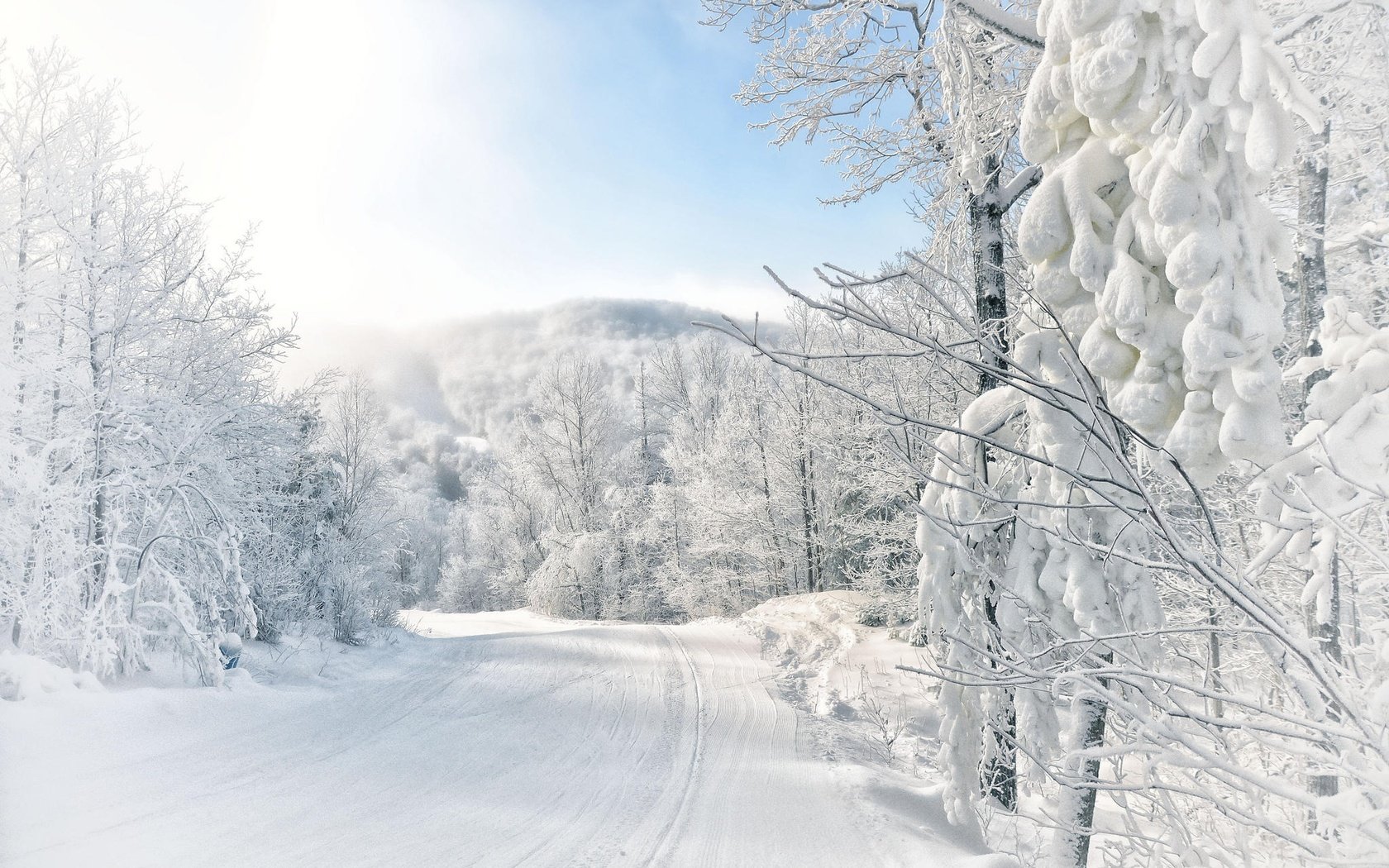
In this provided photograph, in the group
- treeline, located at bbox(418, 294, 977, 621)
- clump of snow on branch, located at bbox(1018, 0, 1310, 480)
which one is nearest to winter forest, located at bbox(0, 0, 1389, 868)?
clump of snow on branch, located at bbox(1018, 0, 1310, 480)

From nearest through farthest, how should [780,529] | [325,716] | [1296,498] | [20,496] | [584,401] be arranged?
[1296,498] → [20,496] → [325,716] → [780,529] → [584,401]

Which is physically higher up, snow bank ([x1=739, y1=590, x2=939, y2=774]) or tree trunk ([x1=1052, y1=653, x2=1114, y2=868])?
tree trunk ([x1=1052, y1=653, x2=1114, y2=868])

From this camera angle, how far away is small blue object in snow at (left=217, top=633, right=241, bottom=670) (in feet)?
25.7

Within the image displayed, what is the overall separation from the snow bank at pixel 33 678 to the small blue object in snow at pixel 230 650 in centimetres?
180

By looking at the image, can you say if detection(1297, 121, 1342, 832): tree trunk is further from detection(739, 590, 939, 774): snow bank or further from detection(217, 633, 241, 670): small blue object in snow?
detection(217, 633, 241, 670): small blue object in snow

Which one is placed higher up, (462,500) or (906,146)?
(906,146)

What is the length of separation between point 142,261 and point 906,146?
374 inches

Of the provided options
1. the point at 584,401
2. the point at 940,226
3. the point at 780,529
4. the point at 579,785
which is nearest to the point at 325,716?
the point at 579,785

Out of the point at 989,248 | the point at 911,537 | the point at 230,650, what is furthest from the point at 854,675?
the point at 230,650

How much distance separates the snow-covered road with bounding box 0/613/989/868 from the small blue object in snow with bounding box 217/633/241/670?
69cm

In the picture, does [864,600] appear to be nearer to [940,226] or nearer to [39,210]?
[940,226]

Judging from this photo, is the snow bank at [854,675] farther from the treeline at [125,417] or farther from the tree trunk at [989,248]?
the treeline at [125,417]

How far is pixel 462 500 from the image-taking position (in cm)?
4447

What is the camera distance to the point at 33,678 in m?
5.13
